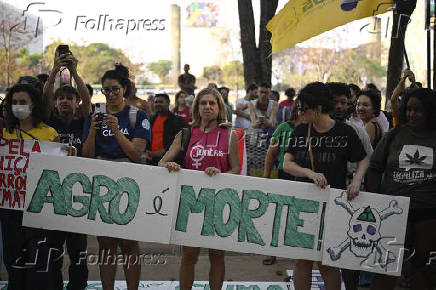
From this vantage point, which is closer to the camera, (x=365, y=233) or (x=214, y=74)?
(x=365, y=233)

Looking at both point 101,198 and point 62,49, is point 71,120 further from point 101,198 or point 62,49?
point 101,198

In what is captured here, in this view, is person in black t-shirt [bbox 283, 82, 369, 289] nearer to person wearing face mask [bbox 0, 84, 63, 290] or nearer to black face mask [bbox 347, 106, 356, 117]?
black face mask [bbox 347, 106, 356, 117]

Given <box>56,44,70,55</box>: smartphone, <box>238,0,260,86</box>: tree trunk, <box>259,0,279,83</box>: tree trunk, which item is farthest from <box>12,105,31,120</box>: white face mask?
<box>238,0,260,86</box>: tree trunk

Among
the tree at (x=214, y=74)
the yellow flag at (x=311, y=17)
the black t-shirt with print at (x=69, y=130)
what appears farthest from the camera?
the tree at (x=214, y=74)

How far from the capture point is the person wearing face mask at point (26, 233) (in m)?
4.76

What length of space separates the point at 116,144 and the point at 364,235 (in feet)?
6.88

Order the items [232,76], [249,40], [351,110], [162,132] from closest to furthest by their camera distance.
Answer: [351,110] → [162,132] → [249,40] → [232,76]

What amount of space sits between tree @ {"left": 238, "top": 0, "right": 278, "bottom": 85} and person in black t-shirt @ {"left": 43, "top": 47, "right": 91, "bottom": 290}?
6.41 m

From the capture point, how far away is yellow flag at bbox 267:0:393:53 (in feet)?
21.6

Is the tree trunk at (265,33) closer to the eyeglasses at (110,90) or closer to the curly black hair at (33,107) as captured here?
the eyeglasses at (110,90)

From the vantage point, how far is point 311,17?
680 centimetres

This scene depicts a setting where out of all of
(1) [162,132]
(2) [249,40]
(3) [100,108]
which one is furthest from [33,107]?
(2) [249,40]

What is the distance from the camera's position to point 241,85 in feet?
303

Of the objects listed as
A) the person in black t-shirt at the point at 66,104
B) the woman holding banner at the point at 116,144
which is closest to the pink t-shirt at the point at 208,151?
the woman holding banner at the point at 116,144
